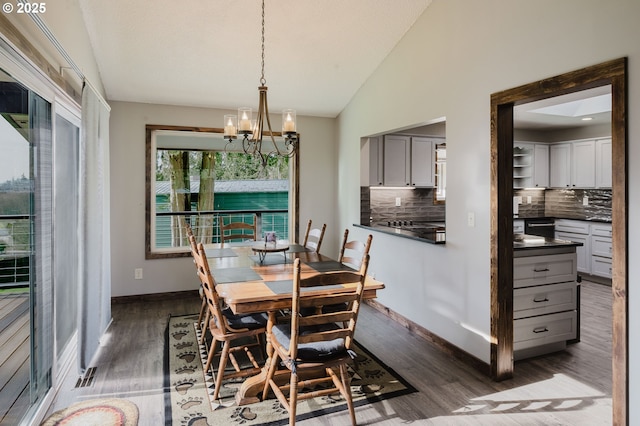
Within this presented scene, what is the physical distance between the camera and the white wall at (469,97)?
2.07m

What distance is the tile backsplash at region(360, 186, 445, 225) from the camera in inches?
213

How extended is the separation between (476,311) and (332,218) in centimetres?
287

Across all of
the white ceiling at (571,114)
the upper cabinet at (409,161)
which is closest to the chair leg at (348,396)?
the upper cabinet at (409,161)

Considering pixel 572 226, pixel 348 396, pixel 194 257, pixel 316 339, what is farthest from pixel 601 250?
pixel 194 257

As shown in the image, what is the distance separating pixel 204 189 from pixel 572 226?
5.71 metres

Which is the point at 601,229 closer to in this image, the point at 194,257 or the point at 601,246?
the point at 601,246

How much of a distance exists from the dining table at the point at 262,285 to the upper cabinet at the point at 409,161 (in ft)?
6.60

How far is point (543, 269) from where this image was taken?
325 centimetres

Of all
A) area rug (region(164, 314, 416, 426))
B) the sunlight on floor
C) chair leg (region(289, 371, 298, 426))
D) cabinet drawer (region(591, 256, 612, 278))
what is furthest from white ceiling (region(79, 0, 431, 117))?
cabinet drawer (region(591, 256, 612, 278))

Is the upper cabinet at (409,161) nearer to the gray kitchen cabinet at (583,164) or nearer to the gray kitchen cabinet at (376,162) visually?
the gray kitchen cabinet at (376,162)

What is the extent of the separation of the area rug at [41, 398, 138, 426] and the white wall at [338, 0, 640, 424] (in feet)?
7.89

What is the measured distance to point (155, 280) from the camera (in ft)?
16.0

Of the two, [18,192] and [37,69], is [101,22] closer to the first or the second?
[37,69]

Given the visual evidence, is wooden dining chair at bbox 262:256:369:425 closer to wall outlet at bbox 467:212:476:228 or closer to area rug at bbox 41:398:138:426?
area rug at bbox 41:398:138:426
